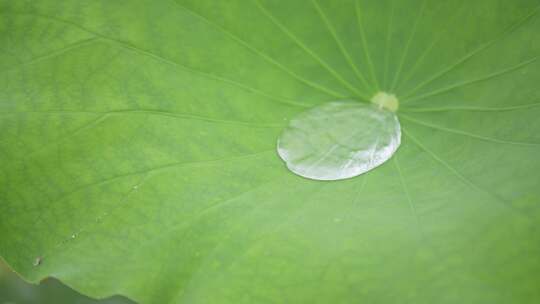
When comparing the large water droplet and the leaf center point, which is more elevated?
the leaf center point

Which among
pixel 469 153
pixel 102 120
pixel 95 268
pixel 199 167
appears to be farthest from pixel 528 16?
pixel 95 268

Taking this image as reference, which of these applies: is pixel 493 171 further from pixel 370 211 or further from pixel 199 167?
pixel 199 167

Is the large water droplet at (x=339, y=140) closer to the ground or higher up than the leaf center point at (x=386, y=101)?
closer to the ground

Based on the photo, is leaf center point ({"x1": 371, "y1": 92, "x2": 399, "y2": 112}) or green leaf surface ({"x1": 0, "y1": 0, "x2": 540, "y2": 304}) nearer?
green leaf surface ({"x1": 0, "y1": 0, "x2": 540, "y2": 304})

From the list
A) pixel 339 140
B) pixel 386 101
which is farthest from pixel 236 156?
pixel 386 101

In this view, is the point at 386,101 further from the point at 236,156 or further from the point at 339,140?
the point at 236,156
